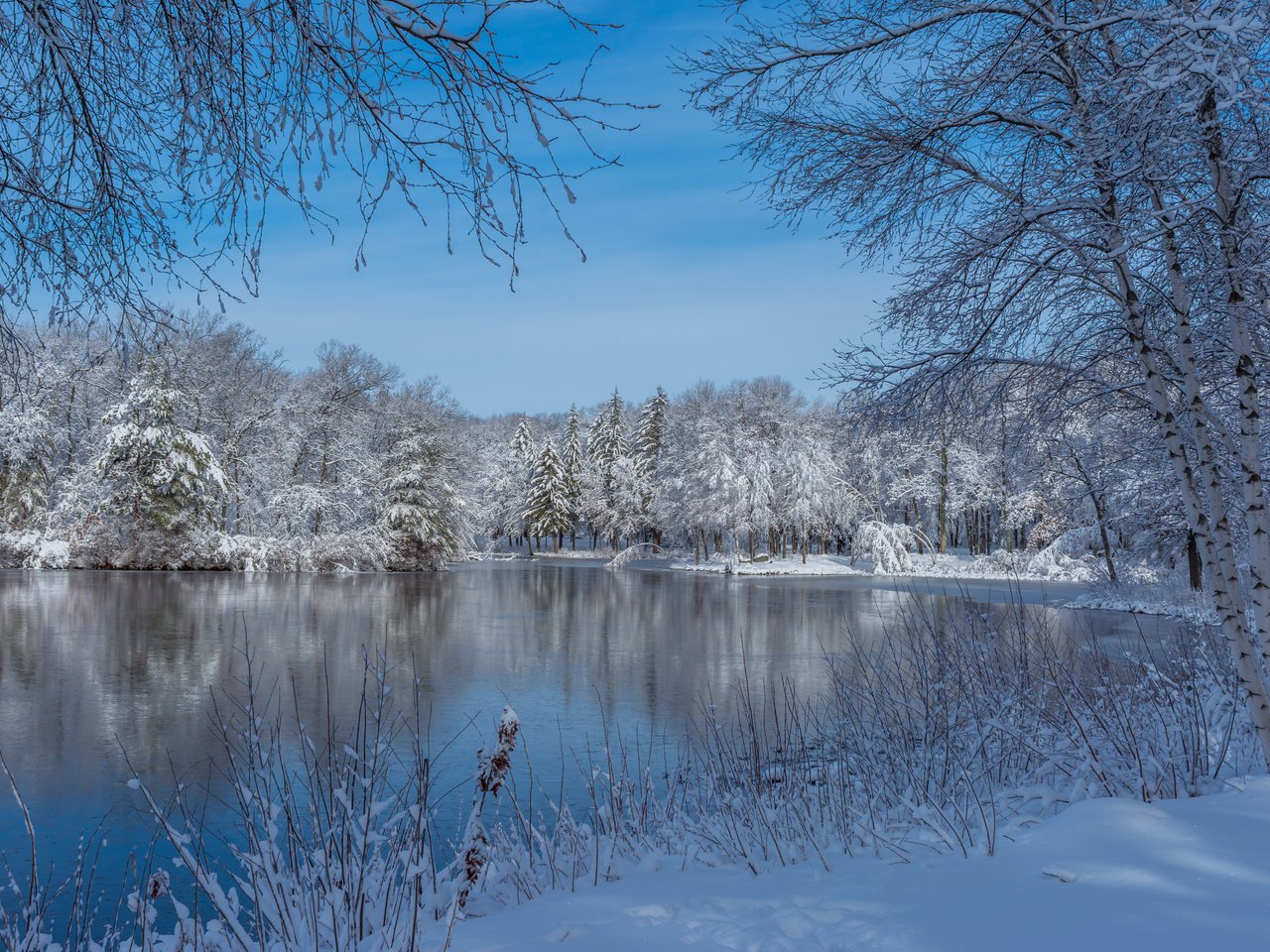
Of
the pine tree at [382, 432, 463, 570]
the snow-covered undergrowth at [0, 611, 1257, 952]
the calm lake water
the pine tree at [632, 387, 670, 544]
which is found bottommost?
the calm lake water

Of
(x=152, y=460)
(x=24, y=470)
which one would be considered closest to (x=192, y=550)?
(x=152, y=460)

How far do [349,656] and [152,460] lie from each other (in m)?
22.8

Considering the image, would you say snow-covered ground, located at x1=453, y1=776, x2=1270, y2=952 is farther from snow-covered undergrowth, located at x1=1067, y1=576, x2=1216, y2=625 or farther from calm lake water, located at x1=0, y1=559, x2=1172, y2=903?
snow-covered undergrowth, located at x1=1067, y1=576, x2=1216, y2=625

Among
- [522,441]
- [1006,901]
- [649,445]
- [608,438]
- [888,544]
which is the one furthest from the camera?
[522,441]

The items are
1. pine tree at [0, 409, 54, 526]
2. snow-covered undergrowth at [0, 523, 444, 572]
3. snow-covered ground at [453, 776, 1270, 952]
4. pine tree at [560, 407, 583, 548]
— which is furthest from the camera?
pine tree at [560, 407, 583, 548]

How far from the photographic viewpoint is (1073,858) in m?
3.46

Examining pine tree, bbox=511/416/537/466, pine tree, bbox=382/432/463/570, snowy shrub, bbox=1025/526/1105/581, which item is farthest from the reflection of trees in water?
pine tree, bbox=511/416/537/466

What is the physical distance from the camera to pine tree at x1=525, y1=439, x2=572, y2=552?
211ft

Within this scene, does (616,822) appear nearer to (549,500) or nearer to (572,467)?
(549,500)

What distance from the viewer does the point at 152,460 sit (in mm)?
32906

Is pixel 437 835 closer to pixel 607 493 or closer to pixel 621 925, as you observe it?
pixel 621 925

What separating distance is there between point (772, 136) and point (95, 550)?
114 feet

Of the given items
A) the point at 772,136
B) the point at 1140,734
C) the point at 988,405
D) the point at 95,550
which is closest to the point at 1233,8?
the point at 772,136

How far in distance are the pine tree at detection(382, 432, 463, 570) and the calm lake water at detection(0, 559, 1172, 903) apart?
1012cm
